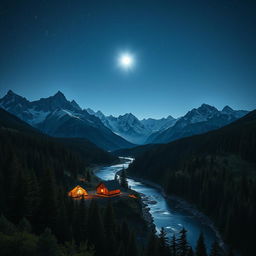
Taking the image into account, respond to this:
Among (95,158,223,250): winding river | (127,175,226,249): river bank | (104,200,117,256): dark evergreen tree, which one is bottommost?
(95,158,223,250): winding river

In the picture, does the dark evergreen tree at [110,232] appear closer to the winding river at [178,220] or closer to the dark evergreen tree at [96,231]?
the dark evergreen tree at [96,231]

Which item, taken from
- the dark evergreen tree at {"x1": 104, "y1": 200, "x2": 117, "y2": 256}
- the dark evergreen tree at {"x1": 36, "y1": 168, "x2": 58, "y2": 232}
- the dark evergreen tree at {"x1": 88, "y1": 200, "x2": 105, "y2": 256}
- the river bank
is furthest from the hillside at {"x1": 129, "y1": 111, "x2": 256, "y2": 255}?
the dark evergreen tree at {"x1": 36, "y1": 168, "x2": 58, "y2": 232}

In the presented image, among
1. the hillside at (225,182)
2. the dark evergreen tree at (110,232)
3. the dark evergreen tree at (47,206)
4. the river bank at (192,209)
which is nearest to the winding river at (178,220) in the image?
the river bank at (192,209)

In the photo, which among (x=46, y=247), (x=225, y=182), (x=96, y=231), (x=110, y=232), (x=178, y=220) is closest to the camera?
(x=46, y=247)

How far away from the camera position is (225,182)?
88.5m

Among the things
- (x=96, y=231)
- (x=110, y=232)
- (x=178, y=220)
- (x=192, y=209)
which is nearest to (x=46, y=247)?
(x=96, y=231)

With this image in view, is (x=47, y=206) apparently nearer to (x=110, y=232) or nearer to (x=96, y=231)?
(x=96, y=231)

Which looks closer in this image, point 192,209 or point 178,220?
point 178,220

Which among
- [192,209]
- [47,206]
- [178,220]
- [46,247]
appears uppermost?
[46,247]

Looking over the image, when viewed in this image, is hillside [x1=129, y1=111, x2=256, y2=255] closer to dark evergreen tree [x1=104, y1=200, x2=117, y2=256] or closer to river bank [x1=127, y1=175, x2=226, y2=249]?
river bank [x1=127, y1=175, x2=226, y2=249]

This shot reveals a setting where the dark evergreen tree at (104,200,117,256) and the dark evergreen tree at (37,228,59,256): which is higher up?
the dark evergreen tree at (37,228,59,256)

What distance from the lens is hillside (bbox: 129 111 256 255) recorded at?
6481 cm

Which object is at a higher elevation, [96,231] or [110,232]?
[96,231]

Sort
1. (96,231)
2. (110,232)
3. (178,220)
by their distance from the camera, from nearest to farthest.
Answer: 1. (96,231)
2. (110,232)
3. (178,220)
